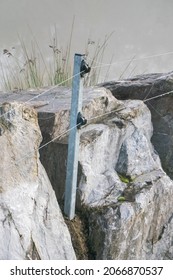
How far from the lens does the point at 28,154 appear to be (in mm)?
2311

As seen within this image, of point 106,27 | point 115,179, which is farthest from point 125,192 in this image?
point 106,27

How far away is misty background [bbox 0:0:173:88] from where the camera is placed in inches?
262

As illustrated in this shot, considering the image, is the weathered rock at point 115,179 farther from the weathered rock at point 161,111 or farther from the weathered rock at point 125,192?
the weathered rock at point 161,111

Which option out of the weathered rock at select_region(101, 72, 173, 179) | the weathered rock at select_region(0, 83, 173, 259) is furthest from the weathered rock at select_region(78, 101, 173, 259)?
the weathered rock at select_region(101, 72, 173, 179)

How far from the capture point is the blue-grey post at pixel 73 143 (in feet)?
8.20

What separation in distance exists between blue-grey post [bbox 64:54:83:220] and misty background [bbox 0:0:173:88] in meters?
3.63

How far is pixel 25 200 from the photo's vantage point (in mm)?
2229

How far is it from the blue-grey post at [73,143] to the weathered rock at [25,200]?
143mm

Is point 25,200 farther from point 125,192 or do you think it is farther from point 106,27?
point 106,27

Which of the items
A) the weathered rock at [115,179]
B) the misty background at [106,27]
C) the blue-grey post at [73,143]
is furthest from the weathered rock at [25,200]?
the misty background at [106,27]

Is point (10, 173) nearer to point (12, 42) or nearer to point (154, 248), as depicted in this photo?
point (154, 248)

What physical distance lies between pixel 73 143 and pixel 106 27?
5015 millimetres

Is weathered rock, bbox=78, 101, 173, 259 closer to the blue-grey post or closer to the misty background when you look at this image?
the blue-grey post
